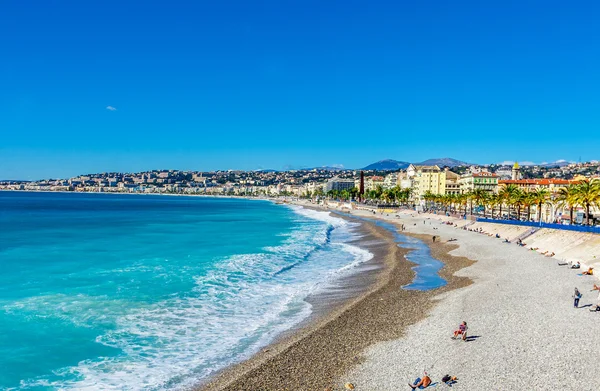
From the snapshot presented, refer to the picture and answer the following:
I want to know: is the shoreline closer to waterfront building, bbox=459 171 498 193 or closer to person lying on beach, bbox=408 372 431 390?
person lying on beach, bbox=408 372 431 390

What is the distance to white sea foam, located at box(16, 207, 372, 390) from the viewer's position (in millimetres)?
13570

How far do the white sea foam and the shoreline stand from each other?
828mm

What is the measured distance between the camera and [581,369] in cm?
1208

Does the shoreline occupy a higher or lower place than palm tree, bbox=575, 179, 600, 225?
lower

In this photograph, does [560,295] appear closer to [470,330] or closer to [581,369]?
[470,330]

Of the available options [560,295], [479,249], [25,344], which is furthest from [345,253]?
[25,344]

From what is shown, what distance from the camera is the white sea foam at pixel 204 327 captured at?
13.6m

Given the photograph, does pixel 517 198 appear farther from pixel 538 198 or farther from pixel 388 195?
pixel 388 195

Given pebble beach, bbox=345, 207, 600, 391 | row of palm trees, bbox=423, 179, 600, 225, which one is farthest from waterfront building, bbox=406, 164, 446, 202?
pebble beach, bbox=345, 207, 600, 391

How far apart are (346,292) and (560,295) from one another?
970 cm

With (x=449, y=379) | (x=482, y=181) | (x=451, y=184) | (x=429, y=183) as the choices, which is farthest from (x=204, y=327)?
(x=429, y=183)

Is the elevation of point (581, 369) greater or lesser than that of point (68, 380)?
greater

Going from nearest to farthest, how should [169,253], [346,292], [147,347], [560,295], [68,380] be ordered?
[68,380], [147,347], [560,295], [346,292], [169,253]

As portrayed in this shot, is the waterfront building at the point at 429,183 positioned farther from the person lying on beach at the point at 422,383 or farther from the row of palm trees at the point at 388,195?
the person lying on beach at the point at 422,383
